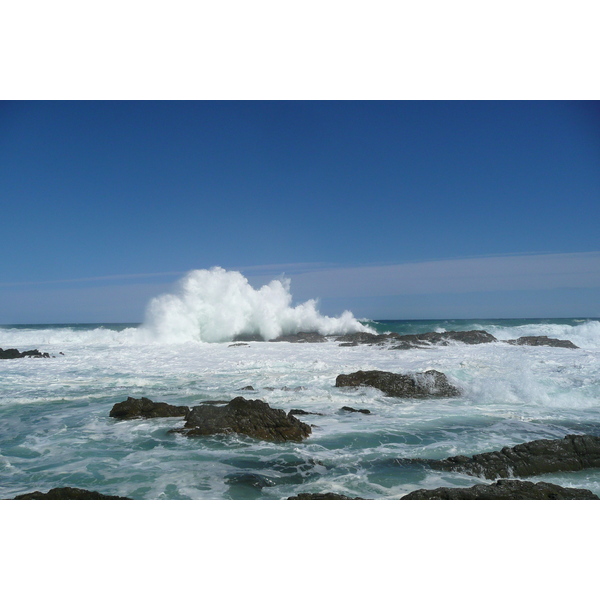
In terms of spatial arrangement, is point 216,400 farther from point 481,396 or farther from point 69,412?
point 481,396

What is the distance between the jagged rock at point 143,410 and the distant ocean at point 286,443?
0.15 metres

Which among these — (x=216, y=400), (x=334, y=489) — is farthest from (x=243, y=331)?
(x=334, y=489)

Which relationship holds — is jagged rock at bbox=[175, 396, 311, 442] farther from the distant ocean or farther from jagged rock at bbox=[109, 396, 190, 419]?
jagged rock at bbox=[109, 396, 190, 419]

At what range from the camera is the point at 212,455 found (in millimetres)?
4262

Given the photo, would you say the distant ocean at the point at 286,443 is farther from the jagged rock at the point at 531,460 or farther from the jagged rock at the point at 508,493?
the jagged rock at the point at 508,493

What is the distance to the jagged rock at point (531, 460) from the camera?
365cm

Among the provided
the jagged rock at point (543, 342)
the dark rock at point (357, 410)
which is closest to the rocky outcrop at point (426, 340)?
the jagged rock at point (543, 342)

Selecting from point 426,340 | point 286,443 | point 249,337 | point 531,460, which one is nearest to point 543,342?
point 426,340

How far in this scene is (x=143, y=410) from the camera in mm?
5879

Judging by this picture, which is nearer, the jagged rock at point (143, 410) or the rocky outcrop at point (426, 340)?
the jagged rock at point (143, 410)

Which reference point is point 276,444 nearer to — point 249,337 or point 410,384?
point 410,384

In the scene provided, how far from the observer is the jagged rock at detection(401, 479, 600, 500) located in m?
2.86

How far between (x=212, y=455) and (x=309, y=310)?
2197 centimetres

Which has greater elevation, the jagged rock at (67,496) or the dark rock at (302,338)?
the jagged rock at (67,496)
